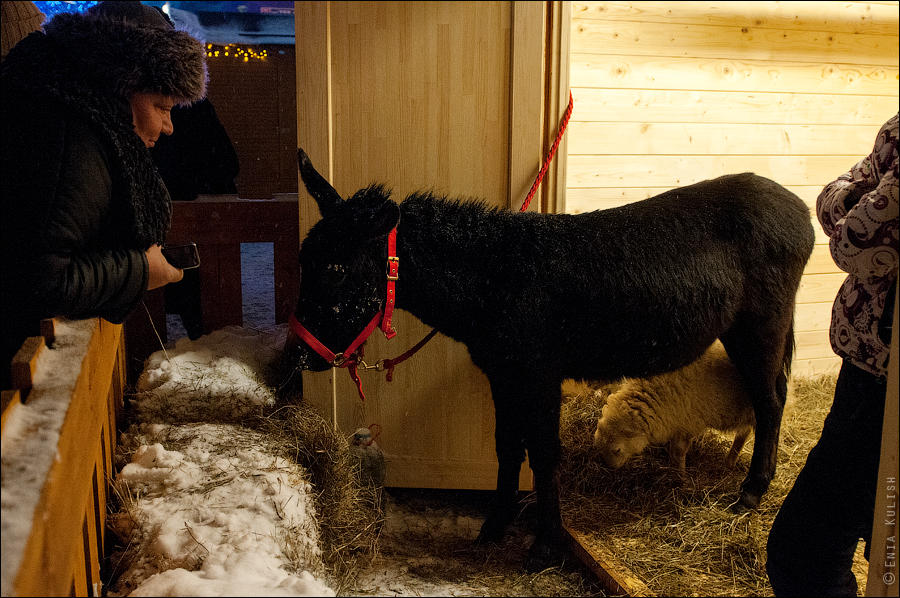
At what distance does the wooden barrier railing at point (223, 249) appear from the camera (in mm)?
3463

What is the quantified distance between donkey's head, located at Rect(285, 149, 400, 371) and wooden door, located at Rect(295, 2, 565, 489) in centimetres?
50

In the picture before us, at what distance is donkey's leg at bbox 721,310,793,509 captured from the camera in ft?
9.56

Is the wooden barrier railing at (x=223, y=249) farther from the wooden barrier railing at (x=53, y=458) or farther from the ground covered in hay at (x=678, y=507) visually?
the ground covered in hay at (x=678, y=507)

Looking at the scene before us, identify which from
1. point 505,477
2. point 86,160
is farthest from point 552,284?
point 86,160

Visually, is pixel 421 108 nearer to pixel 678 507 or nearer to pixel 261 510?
pixel 261 510

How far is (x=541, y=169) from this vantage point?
2963 millimetres

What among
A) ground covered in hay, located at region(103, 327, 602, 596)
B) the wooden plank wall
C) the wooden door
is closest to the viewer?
ground covered in hay, located at region(103, 327, 602, 596)

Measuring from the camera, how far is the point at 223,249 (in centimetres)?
353

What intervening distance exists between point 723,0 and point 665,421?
2.05 meters

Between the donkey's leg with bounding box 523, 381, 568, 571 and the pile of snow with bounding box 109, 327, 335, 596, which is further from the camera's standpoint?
the donkey's leg with bounding box 523, 381, 568, 571

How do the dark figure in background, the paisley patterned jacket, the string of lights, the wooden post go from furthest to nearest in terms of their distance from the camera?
the dark figure in background → the string of lights → the paisley patterned jacket → the wooden post

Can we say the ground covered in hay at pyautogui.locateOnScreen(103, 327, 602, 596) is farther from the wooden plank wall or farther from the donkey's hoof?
the wooden plank wall

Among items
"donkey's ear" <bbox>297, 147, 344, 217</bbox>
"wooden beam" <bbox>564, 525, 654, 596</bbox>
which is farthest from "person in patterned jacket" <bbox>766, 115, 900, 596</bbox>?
"donkey's ear" <bbox>297, 147, 344, 217</bbox>

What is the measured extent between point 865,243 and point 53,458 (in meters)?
1.77
